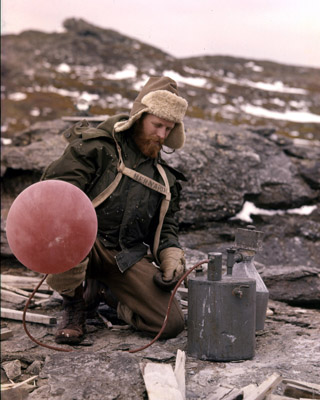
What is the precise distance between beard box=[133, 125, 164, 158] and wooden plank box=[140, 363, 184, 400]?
6.66 feet

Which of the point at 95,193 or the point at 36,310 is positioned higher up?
the point at 95,193

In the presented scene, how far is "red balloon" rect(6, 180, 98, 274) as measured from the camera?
11.6 feet

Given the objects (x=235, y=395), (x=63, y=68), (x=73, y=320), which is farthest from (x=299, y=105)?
(x=235, y=395)

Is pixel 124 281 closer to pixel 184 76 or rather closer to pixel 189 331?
pixel 189 331

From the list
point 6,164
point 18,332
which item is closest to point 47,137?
point 6,164

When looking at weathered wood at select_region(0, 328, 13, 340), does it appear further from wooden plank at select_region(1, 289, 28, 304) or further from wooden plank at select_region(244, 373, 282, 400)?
wooden plank at select_region(244, 373, 282, 400)

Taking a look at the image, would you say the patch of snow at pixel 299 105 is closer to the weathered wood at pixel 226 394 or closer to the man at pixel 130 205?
the man at pixel 130 205

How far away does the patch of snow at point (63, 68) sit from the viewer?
56719mm

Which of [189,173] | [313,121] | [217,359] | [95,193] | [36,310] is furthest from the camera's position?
[313,121]

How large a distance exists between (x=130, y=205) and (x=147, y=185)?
0.25m

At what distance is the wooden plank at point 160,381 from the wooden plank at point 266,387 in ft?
1.58

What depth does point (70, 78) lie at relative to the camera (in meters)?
52.2

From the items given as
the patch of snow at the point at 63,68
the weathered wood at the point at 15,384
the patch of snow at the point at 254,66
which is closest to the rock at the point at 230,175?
the weathered wood at the point at 15,384

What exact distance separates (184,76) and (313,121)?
570 inches
